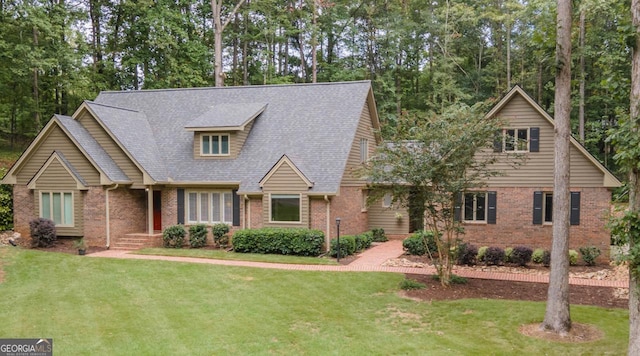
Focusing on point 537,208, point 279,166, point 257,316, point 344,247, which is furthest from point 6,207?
point 537,208

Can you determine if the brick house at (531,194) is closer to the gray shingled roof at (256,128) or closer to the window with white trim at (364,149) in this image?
the gray shingled roof at (256,128)

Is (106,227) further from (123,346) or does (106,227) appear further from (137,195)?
(123,346)

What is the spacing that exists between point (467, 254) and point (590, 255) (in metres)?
3.97

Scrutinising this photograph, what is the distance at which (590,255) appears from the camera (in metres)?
15.1

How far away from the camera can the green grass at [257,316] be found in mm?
8164

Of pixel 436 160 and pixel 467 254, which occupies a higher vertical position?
pixel 436 160


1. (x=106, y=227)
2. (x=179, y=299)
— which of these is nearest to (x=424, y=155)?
(x=179, y=299)

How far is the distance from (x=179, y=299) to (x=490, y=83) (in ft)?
98.8

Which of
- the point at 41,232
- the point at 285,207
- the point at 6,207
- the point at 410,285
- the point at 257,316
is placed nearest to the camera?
the point at 257,316

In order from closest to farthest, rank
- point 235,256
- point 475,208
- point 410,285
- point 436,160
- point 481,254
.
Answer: point 436,160 < point 410,285 < point 481,254 < point 235,256 < point 475,208

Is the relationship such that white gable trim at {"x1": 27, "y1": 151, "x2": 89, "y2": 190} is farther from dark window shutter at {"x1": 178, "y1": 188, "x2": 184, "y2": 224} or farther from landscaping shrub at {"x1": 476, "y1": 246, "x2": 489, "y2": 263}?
landscaping shrub at {"x1": 476, "y1": 246, "x2": 489, "y2": 263}

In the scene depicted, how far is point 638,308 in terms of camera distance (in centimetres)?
677

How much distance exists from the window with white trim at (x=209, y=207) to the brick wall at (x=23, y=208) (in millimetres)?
6157

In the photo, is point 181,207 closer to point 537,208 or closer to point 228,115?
point 228,115
